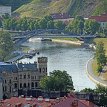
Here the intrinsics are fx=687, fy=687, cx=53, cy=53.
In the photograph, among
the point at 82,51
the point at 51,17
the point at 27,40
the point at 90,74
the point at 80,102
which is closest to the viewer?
the point at 80,102

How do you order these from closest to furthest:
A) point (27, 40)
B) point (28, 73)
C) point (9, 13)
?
point (28, 73) → point (27, 40) → point (9, 13)

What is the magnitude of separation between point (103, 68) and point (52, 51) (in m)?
18.3

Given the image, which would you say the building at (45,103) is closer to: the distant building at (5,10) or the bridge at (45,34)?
the bridge at (45,34)

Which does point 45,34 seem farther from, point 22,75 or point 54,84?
point 54,84

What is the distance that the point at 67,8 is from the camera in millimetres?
111562

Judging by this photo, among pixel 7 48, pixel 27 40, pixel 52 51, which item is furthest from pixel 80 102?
pixel 27 40

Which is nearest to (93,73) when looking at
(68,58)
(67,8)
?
(68,58)

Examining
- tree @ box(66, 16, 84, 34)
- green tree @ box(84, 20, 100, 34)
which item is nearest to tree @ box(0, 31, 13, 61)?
green tree @ box(84, 20, 100, 34)

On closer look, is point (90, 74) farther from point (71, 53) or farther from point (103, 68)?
point (71, 53)

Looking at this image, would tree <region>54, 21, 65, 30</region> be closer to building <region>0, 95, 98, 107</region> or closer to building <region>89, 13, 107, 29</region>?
building <region>89, 13, 107, 29</region>

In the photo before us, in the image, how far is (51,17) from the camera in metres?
104

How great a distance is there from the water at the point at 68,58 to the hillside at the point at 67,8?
20.6m

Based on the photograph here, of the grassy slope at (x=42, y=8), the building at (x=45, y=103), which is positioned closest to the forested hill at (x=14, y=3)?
the grassy slope at (x=42, y=8)

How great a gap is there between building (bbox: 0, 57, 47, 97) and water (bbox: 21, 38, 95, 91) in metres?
3.90
